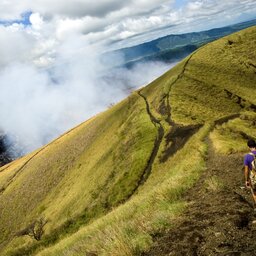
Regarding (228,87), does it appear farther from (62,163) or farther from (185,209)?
(185,209)

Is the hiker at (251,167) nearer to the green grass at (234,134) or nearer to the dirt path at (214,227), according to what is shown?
the dirt path at (214,227)

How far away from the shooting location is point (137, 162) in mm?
67312

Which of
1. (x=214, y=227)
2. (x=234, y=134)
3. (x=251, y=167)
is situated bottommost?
(x=234, y=134)

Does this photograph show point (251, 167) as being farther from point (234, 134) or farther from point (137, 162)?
point (137, 162)

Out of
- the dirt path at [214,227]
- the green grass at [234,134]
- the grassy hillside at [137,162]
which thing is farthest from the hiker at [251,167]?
the green grass at [234,134]

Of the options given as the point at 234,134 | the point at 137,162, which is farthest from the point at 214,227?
the point at 137,162

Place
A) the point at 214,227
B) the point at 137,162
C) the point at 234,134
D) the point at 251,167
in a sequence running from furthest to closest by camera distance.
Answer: the point at 137,162 < the point at 234,134 < the point at 251,167 < the point at 214,227

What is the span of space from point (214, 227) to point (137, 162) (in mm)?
54013

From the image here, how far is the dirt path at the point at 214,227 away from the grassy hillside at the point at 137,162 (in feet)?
2.47

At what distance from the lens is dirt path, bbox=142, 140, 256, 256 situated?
11727mm

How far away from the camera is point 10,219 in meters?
98.9

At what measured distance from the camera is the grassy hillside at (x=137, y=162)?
21250 mm

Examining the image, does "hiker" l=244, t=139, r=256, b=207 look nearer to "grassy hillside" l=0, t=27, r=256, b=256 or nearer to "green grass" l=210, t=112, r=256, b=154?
"grassy hillside" l=0, t=27, r=256, b=256

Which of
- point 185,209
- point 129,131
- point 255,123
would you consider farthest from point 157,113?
point 185,209
